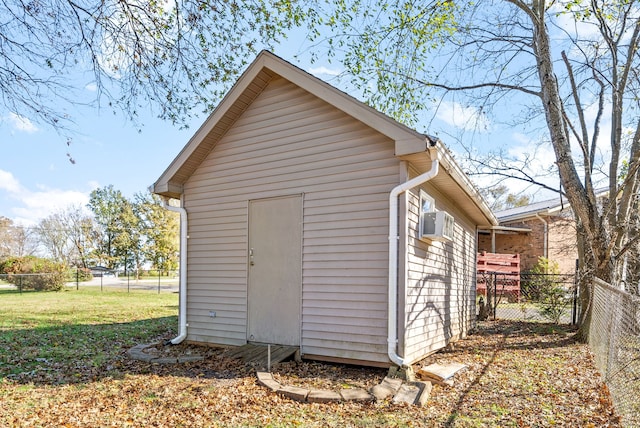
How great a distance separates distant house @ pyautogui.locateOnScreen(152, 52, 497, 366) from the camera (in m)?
5.35

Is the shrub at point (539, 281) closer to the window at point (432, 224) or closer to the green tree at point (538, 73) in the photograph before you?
the green tree at point (538, 73)

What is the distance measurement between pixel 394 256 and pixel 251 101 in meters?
3.34

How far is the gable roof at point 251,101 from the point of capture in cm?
509

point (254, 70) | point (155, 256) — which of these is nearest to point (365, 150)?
point (254, 70)

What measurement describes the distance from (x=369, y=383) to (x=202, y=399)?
1841 millimetres

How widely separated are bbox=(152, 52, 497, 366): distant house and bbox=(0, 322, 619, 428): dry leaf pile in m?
0.59

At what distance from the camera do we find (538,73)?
8.29 m

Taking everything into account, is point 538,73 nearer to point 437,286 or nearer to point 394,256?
point 437,286

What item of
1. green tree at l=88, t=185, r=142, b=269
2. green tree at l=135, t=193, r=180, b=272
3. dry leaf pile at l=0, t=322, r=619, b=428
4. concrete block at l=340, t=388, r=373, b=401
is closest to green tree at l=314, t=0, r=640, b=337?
dry leaf pile at l=0, t=322, r=619, b=428

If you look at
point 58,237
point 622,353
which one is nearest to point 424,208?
point 622,353

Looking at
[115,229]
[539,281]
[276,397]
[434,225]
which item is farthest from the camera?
[115,229]

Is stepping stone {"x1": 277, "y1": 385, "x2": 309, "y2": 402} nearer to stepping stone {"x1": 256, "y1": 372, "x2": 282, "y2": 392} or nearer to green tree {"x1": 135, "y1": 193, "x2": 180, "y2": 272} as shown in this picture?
stepping stone {"x1": 256, "y1": 372, "x2": 282, "y2": 392}

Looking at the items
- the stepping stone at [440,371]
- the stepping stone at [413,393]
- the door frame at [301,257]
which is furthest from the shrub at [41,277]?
the stepping stone at [413,393]

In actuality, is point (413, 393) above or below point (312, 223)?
below
